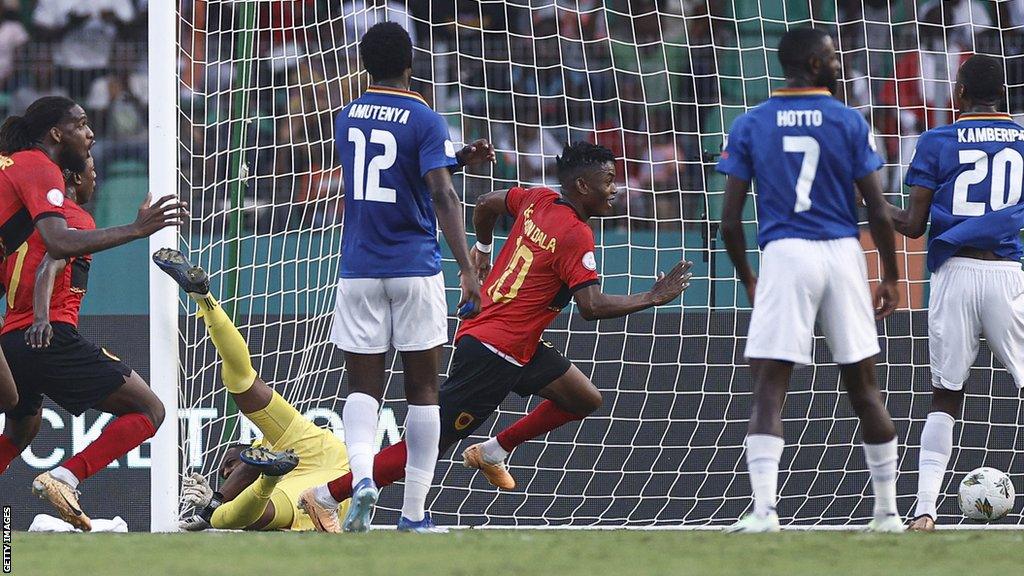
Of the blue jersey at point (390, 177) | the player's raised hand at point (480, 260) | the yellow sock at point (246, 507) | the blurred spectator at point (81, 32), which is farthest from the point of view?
the blurred spectator at point (81, 32)

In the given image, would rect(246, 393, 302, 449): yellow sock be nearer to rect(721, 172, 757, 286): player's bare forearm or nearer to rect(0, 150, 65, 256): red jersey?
rect(0, 150, 65, 256): red jersey

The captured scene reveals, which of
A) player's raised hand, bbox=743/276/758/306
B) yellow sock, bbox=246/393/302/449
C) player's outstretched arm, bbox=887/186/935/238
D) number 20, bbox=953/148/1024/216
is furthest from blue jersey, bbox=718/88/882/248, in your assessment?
yellow sock, bbox=246/393/302/449

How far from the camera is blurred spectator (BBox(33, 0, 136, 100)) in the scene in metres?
11.4

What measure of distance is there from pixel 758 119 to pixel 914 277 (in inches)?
190

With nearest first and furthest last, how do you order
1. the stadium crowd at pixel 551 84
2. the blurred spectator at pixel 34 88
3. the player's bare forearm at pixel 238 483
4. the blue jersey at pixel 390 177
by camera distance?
1. the blue jersey at pixel 390 177
2. the player's bare forearm at pixel 238 483
3. the stadium crowd at pixel 551 84
4. the blurred spectator at pixel 34 88

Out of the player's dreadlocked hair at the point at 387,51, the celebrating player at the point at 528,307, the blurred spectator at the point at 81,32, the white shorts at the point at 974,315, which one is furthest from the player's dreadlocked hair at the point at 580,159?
the blurred spectator at the point at 81,32

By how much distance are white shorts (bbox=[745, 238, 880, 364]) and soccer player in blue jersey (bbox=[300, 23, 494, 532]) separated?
1.21m

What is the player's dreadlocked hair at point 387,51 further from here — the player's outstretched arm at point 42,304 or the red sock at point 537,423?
the red sock at point 537,423

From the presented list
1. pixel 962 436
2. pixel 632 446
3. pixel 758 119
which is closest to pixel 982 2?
pixel 962 436

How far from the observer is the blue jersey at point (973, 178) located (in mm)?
6109

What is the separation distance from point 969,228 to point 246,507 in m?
3.48

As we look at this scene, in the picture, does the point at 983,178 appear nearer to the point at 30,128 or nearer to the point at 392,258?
the point at 392,258

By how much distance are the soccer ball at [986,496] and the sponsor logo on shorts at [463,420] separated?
2516mm

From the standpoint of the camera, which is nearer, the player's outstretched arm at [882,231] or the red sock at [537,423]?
the player's outstretched arm at [882,231]
